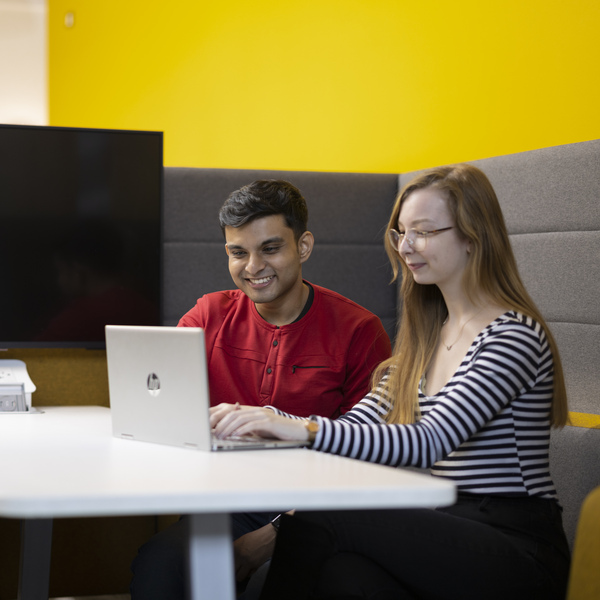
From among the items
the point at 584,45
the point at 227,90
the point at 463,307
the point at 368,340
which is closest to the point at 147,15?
the point at 227,90

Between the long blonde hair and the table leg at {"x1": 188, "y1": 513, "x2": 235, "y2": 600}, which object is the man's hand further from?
the table leg at {"x1": 188, "y1": 513, "x2": 235, "y2": 600}

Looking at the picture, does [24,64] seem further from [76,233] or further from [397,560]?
[397,560]

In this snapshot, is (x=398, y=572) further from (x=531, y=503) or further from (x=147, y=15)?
(x=147, y=15)

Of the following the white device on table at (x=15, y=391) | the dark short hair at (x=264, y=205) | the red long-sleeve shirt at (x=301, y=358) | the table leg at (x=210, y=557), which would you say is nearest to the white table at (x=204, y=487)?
the table leg at (x=210, y=557)

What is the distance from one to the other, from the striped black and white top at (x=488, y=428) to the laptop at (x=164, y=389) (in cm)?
14

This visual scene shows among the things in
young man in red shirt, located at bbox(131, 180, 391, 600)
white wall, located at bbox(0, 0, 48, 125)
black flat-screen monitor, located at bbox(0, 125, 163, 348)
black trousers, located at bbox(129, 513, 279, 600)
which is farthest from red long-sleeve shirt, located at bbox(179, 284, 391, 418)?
white wall, located at bbox(0, 0, 48, 125)

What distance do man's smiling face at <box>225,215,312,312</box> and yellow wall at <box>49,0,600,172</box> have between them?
0.97 meters

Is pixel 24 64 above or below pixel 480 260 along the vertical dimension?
above

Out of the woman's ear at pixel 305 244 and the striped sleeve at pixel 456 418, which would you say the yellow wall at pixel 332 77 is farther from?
the striped sleeve at pixel 456 418

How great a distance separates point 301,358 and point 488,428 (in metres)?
0.61

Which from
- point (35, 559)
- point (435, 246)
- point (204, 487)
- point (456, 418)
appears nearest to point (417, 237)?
point (435, 246)

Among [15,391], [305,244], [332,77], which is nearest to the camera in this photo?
[305,244]

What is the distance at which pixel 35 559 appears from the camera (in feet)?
6.10

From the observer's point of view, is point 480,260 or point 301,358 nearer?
point 480,260
